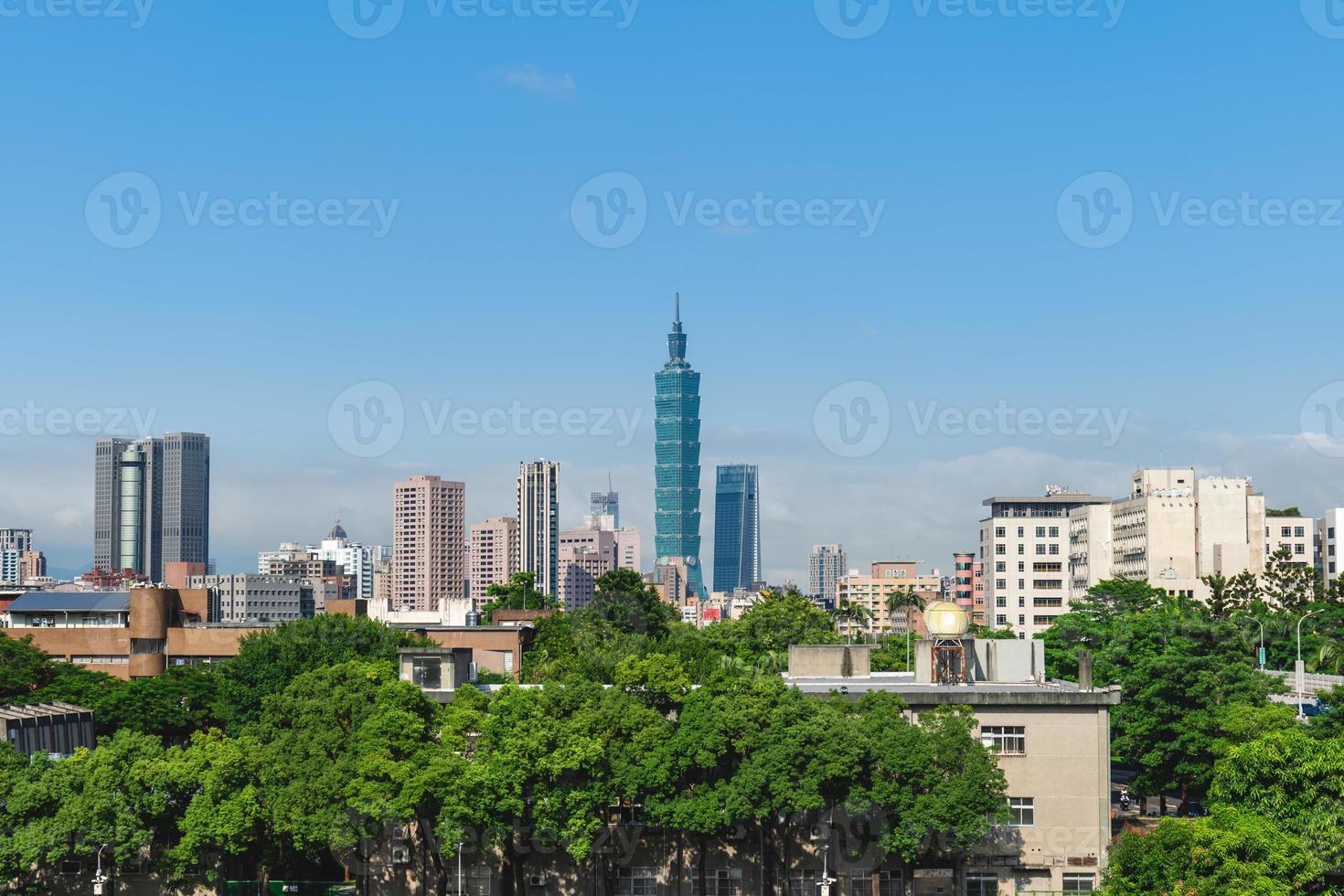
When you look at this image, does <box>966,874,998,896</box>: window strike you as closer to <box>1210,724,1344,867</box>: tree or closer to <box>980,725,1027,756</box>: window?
<box>980,725,1027,756</box>: window

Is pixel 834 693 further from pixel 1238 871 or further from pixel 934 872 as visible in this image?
pixel 1238 871

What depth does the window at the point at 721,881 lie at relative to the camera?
63.0 meters

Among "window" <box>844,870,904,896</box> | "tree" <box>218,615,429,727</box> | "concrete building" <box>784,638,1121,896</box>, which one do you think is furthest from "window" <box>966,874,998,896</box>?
"tree" <box>218,615,429,727</box>

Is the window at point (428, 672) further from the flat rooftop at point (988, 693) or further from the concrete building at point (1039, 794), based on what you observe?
the concrete building at point (1039, 794)

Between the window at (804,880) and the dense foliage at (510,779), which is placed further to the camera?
the window at (804,880)

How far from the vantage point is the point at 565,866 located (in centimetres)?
6322

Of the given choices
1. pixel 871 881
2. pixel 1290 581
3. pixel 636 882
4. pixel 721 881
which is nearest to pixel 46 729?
pixel 636 882

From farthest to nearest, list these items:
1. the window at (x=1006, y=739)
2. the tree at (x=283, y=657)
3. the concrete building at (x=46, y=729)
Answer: the tree at (x=283, y=657) → the concrete building at (x=46, y=729) → the window at (x=1006, y=739)

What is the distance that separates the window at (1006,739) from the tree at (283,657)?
106ft

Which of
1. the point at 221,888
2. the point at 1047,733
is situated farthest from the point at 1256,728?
the point at 221,888

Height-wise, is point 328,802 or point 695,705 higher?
point 695,705

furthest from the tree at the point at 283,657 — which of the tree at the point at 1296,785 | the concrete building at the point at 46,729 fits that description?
the tree at the point at 1296,785

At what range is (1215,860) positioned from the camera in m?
50.5

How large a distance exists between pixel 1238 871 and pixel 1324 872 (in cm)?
816
